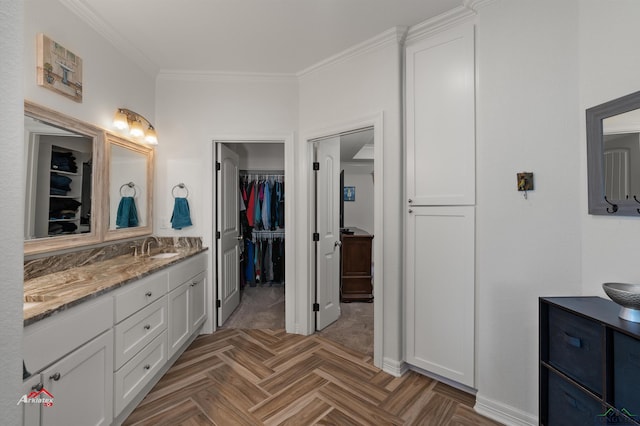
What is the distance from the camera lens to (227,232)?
2.94 meters

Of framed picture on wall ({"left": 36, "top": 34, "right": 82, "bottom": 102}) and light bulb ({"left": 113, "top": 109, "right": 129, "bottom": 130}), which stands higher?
framed picture on wall ({"left": 36, "top": 34, "right": 82, "bottom": 102})

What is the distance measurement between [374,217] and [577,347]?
4.63ft

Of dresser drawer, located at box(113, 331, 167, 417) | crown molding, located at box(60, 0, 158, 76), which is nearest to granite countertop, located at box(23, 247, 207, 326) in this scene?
dresser drawer, located at box(113, 331, 167, 417)

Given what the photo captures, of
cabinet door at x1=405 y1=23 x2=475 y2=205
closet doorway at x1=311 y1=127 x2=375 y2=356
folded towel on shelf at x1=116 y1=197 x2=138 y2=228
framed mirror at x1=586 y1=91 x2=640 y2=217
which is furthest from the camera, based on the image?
closet doorway at x1=311 y1=127 x2=375 y2=356

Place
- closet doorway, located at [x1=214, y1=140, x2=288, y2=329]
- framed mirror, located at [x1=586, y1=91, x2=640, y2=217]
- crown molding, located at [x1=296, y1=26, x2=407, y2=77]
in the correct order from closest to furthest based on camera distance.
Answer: framed mirror, located at [x1=586, y1=91, x2=640, y2=217] < crown molding, located at [x1=296, y1=26, x2=407, y2=77] < closet doorway, located at [x1=214, y1=140, x2=288, y2=329]

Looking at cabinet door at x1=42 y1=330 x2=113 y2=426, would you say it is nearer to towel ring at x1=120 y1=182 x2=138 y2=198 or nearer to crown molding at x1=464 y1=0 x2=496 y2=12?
towel ring at x1=120 y1=182 x2=138 y2=198

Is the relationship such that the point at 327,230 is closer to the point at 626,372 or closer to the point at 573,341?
the point at 573,341

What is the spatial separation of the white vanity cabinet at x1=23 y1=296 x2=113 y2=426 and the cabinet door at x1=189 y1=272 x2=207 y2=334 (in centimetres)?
92

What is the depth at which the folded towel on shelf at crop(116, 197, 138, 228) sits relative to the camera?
7.26 ft

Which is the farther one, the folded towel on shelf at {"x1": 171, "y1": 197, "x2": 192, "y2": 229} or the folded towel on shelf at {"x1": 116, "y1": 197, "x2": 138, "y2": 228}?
the folded towel on shelf at {"x1": 171, "y1": 197, "x2": 192, "y2": 229}

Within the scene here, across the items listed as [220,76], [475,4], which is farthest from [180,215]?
[475,4]

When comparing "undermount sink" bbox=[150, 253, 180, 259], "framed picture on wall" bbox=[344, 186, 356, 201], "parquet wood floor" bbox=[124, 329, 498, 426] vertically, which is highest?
"framed picture on wall" bbox=[344, 186, 356, 201]

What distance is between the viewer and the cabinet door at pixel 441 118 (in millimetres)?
1749

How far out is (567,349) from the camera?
1156 mm
